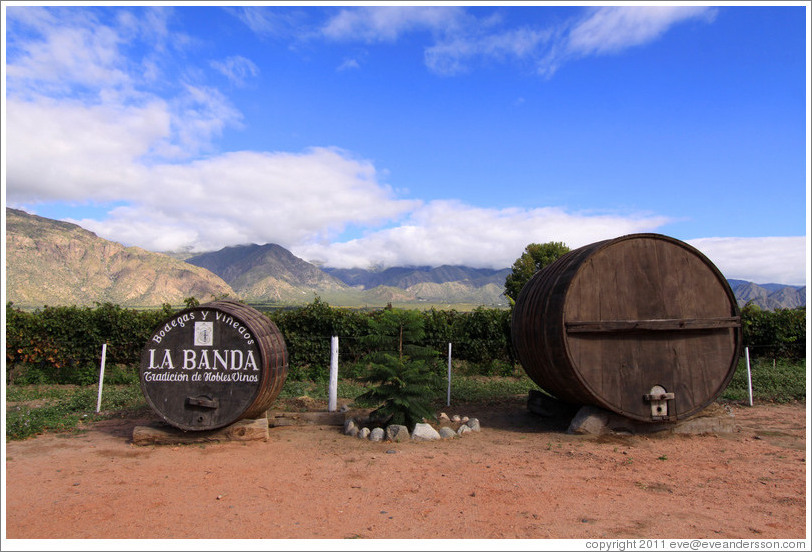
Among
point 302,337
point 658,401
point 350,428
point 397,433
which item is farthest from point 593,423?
point 302,337

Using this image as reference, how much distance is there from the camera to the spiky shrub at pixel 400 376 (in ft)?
23.8

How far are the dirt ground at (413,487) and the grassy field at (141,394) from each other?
3.29 ft

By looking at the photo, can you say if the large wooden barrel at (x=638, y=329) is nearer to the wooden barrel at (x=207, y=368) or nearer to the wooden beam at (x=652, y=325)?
the wooden beam at (x=652, y=325)

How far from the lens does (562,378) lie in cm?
708

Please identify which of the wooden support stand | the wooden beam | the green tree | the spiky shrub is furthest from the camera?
the green tree

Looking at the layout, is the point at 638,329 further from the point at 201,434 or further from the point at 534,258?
the point at 534,258

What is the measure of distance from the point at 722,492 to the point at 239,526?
4544 mm

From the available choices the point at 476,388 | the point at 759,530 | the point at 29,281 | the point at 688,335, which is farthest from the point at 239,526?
the point at 29,281

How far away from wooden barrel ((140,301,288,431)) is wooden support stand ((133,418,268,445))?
0.54 ft

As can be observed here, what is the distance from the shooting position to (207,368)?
6898mm

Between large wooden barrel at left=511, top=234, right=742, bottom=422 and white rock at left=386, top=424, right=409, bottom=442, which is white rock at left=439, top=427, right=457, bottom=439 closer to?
white rock at left=386, top=424, right=409, bottom=442

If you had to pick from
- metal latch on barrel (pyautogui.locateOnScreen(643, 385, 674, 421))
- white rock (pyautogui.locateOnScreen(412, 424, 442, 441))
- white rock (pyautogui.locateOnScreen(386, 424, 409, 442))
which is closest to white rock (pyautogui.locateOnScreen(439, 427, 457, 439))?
white rock (pyautogui.locateOnScreen(412, 424, 442, 441))

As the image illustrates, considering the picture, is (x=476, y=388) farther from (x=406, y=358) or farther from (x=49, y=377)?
(x=49, y=377)

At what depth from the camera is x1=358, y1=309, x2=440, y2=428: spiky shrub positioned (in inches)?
286
